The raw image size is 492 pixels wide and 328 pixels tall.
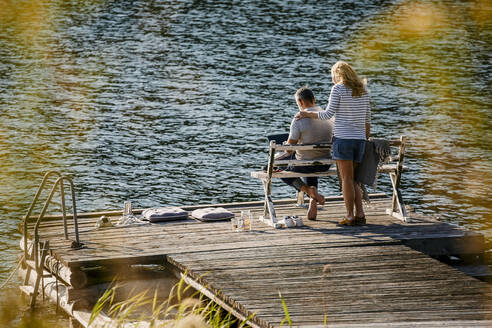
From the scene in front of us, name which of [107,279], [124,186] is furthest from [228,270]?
[124,186]

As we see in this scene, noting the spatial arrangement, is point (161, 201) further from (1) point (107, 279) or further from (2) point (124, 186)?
(1) point (107, 279)

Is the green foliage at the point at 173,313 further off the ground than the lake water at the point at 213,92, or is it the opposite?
the green foliage at the point at 173,313

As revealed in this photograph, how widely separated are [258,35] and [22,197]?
25.5 m

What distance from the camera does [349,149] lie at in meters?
10.3

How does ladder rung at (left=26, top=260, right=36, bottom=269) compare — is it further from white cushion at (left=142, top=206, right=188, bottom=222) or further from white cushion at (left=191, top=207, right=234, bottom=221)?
white cushion at (left=191, top=207, right=234, bottom=221)

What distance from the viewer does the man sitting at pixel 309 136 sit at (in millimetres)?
10672

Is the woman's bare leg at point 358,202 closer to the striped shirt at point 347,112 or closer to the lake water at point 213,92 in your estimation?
the striped shirt at point 347,112

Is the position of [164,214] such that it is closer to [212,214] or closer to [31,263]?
[212,214]

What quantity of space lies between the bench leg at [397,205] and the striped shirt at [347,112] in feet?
3.60

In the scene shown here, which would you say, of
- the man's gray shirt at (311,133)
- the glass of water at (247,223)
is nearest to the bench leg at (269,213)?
the glass of water at (247,223)

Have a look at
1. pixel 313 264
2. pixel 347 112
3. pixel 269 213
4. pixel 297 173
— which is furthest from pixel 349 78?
pixel 313 264

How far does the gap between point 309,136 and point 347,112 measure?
2.40ft

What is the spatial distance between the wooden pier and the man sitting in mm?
386

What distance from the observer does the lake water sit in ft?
58.0
